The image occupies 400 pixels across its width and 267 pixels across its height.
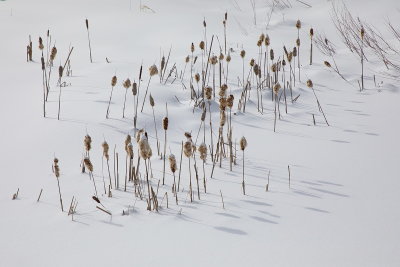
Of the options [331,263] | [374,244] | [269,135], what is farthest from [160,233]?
[269,135]

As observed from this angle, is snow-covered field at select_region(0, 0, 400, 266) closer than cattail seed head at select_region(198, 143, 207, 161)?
Yes

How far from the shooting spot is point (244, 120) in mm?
2750

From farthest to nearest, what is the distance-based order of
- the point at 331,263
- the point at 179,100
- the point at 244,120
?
1. the point at 179,100
2. the point at 244,120
3. the point at 331,263

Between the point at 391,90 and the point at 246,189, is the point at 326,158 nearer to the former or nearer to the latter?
the point at 246,189

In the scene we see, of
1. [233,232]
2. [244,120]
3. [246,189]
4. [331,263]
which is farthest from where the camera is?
[244,120]

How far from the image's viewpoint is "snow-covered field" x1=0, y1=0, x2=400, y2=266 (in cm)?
149

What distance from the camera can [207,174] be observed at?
6.88ft

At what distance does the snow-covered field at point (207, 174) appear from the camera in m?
1.49

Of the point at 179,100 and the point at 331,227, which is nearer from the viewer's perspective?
the point at 331,227

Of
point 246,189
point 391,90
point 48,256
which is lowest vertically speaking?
point 48,256

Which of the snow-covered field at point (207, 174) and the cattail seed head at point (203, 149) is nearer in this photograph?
the snow-covered field at point (207, 174)

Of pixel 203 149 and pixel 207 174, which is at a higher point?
pixel 203 149

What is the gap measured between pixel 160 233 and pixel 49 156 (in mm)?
914

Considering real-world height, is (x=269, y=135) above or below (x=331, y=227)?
above
